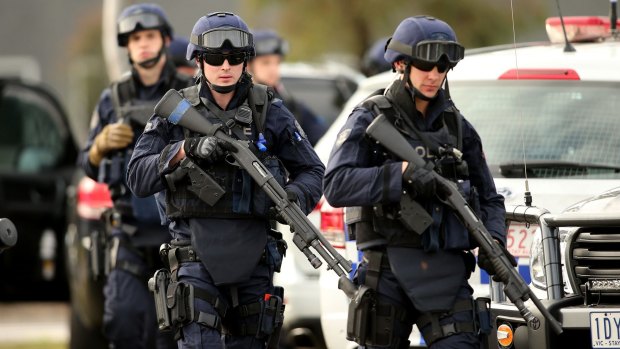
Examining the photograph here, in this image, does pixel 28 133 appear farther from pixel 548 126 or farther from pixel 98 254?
pixel 548 126

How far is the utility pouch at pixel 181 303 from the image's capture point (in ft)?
22.1

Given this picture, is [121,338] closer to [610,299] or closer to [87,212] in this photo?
[87,212]

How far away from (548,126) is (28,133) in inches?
310

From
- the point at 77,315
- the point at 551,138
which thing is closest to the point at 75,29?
the point at 77,315

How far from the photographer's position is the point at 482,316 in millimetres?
6539

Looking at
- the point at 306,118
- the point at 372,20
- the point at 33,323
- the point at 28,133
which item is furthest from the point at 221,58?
the point at 372,20

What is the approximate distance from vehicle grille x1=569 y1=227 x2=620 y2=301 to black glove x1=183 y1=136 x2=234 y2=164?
1564 millimetres

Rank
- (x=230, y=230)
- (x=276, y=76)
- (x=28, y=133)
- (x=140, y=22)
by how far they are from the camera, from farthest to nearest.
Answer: (x=28, y=133) → (x=276, y=76) → (x=140, y=22) → (x=230, y=230)

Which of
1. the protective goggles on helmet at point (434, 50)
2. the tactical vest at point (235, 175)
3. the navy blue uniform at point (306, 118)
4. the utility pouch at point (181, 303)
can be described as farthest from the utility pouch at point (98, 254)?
the protective goggles on helmet at point (434, 50)

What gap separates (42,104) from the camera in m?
14.8

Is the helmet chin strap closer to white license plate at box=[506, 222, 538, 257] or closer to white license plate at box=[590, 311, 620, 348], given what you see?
white license plate at box=[506, 222, 538, 257]

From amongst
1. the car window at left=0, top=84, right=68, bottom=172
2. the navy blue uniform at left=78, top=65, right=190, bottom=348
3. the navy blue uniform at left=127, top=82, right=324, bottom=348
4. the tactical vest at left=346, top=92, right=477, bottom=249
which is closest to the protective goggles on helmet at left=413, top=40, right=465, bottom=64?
the tactical vest at left=346, top=92, right=477, bottom=249

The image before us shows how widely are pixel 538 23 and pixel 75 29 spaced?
19502mm

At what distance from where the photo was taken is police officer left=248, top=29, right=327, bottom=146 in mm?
10469
